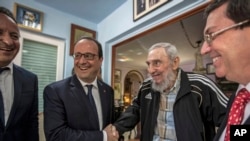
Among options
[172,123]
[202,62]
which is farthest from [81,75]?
[202,62]

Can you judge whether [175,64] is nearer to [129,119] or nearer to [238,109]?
[129,119]

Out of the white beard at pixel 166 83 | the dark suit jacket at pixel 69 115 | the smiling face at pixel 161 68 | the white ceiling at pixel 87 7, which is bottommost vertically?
the dark suit jacket at pixel 69 115

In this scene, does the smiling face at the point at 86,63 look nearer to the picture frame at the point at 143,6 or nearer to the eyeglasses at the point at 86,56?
the eyeglasses at the point at 86,56

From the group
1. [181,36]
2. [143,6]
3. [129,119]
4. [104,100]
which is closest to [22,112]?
[104,100]

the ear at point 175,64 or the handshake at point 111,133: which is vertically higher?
the ear at point 175,64

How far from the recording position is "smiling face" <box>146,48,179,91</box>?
4.79ft

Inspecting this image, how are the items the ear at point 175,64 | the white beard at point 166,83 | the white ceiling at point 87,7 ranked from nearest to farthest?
1. the white beard at point 166,83
2. the ear at point 175,64
3. the white ceiling at point 87,7

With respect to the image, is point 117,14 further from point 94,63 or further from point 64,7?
point 94,63

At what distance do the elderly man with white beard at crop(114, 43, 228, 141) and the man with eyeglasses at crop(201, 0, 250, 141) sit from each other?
0.46 meters

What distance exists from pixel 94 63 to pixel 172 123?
694 mm

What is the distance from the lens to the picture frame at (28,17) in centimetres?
251

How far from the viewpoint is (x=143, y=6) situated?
231cm

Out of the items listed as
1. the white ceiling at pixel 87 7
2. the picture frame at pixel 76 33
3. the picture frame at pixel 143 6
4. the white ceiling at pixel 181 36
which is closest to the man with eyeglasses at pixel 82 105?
the picture frame at pixel 143 6

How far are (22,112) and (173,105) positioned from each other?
0.98 meters
